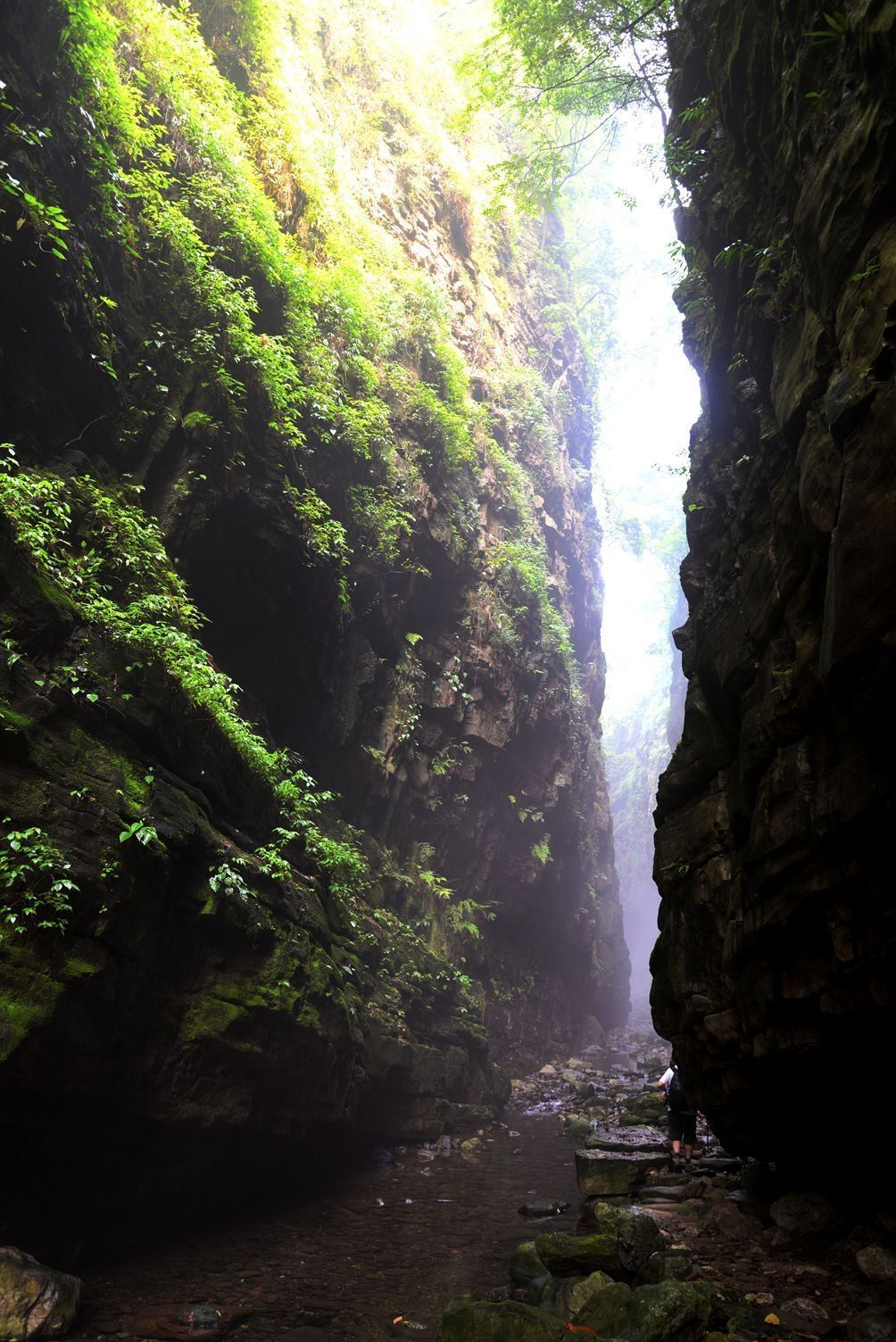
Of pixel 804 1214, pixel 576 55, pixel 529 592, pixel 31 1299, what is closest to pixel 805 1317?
pixel 804 1214

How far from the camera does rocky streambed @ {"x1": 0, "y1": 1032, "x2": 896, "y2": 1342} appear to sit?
19.4 feet

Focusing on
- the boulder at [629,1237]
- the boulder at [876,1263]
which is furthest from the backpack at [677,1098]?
the boulder at [876,1263]

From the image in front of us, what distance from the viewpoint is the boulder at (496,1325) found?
5.59 metres

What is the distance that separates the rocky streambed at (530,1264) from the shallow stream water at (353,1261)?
1.1 inches

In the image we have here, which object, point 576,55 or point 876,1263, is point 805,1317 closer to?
point 876,1263

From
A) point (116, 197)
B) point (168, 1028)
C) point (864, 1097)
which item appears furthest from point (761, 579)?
point (116, 197)

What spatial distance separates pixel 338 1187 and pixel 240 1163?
7.16 feet

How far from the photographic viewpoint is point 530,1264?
7781 mm

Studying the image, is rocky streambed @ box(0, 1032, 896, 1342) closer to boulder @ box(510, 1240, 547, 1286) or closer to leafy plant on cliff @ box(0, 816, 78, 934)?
boulder @ box(510, 1240, 547, 1286)

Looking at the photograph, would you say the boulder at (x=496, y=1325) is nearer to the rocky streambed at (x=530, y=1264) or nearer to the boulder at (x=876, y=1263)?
the rocky streambed at (x=530, y=1264)

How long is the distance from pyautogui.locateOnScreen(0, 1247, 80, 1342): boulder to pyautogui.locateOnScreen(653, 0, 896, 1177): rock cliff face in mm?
6751

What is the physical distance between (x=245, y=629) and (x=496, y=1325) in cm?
985

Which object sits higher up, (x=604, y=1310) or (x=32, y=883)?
(x=32, y=883)

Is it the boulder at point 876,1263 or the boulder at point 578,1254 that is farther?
the boulder at point 578,1254
